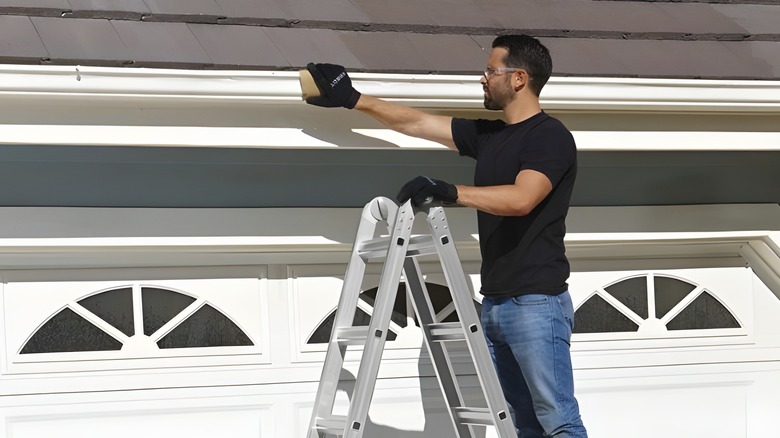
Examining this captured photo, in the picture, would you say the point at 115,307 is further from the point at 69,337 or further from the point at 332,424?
the point at 332,424

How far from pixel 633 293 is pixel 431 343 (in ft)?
4.58

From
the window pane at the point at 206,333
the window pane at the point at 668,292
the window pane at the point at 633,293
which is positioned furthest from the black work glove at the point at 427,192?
the window pane at the point at 668,292

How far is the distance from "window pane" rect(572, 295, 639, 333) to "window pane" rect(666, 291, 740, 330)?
237 millimetres

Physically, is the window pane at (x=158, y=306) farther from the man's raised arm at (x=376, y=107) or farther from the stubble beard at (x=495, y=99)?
the stubble beard at (x=495, y=99)

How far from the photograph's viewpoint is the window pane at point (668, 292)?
4750 mm

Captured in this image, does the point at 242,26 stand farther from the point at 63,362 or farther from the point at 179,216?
the point at 63,362

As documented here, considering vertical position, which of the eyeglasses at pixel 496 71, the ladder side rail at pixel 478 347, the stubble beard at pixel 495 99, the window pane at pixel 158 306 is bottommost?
the ladder side rail at pixel 478 347

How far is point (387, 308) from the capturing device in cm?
339

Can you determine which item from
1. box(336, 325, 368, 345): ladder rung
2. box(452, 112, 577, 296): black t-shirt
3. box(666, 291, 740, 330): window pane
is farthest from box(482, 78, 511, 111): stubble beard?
box(666, 291, 740, 330): window pane

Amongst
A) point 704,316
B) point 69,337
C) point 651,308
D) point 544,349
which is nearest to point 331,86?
point 544,349

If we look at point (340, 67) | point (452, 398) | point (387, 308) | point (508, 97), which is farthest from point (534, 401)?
point (340, 67)

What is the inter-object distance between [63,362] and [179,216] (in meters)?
0.71

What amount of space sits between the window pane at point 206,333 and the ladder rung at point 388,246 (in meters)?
0.79

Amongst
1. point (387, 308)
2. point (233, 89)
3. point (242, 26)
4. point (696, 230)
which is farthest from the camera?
point (696, 230)
